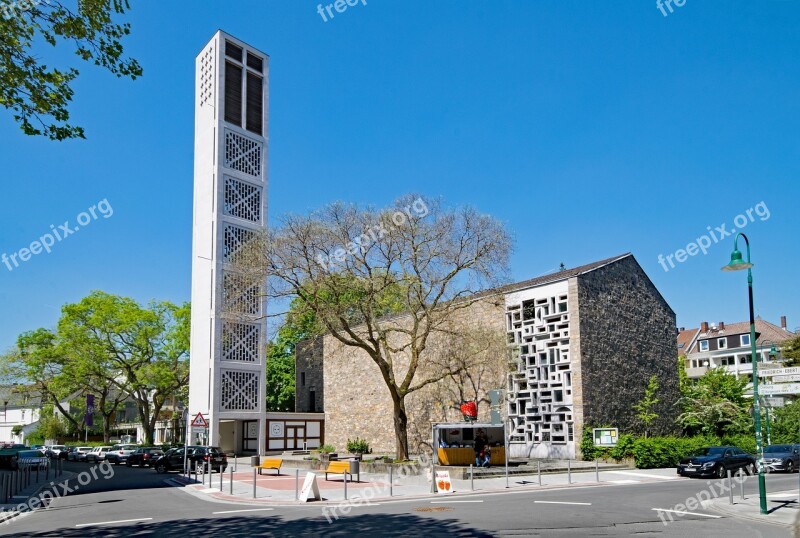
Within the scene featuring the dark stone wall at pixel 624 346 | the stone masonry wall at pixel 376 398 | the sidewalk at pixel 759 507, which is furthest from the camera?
the stone masonry wall at pixel 376 398

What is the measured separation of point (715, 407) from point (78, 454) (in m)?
48.6

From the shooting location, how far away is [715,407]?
38.5m

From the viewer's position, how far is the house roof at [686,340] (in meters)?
84.3

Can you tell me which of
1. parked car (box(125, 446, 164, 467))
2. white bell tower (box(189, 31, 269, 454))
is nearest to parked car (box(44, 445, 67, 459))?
white bell tower (box(189, 31, 269, 454))

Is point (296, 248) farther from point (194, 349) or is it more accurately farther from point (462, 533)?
point (194, 349)

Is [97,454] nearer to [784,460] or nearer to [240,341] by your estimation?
[240,341]

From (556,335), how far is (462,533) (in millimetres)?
24682

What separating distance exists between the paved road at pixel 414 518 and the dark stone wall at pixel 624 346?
12.9 meters

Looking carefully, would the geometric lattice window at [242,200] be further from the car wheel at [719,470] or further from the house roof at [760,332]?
the house roof at [760,332]

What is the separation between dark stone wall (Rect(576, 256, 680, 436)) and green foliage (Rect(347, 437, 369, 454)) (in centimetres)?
1750

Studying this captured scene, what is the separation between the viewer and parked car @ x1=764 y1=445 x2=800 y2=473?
3161cm

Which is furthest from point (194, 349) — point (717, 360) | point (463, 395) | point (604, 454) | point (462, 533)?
point (717, 360)

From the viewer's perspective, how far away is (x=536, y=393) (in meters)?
37.3

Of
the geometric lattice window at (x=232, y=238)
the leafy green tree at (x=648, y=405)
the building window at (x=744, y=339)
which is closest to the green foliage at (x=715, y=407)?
the leafy green tree at (x=648, y=405)
